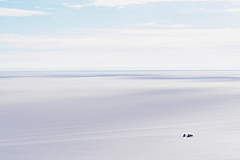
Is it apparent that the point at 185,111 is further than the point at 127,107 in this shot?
No

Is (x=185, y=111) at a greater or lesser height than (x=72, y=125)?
greater

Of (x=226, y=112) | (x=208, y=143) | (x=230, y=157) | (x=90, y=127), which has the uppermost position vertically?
(x=226, y=112)

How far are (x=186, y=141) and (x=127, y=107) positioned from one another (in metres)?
9.32

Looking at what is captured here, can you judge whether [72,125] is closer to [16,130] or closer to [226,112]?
[16,130]

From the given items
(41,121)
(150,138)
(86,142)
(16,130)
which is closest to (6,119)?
(41,121)

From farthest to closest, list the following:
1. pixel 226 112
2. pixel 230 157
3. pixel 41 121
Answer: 1. pixel 226 112
2. pixel 41 121
3. pixel 230 157

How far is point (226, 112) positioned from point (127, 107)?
5.62 meters

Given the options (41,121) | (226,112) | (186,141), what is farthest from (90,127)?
(226,112)

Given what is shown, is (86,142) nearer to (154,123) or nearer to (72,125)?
(72,125)

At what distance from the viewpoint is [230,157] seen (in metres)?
8.23

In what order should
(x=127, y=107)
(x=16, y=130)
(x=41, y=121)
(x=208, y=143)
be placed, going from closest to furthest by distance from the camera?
1. (x=208, y=143)
2. (x=16, y=130)
3. (x=41, y=121)
4. (x=127, y=107)

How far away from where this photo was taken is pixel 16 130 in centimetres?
1223

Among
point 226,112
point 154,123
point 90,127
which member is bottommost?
point 90,127

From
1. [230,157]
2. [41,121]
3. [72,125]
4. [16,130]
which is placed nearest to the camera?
[230,157]
